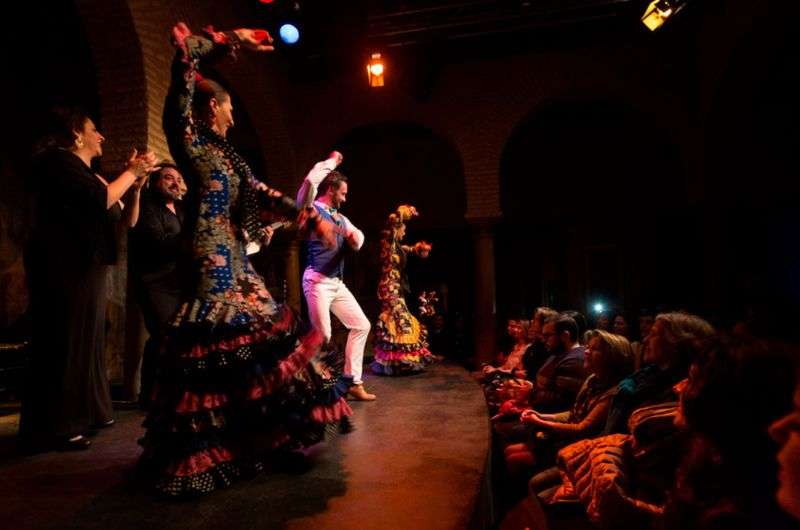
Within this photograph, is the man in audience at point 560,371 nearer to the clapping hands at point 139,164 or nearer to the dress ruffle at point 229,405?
the dress ruffle at point 229,405

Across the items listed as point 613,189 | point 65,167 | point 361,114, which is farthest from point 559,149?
point 65,167

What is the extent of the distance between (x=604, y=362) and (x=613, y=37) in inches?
259

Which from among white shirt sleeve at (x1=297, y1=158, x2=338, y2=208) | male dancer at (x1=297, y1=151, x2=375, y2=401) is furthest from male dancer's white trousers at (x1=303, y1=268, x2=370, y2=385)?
white shirt sleeve at (x1=297, y1=158, x2=338, y2=208)

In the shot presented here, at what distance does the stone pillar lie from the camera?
27.5 feet

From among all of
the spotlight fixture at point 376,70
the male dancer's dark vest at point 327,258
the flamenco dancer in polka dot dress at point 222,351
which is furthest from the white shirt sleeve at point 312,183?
the spotlight fixture at point 376,70

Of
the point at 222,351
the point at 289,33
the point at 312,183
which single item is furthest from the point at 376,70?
the point at 222,351

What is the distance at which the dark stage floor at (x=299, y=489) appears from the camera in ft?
5.64

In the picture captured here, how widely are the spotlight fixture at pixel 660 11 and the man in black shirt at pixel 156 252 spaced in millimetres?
5483

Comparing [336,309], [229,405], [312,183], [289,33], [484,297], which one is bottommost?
[229,405]

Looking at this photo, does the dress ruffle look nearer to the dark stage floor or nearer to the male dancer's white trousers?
the dark stage floor

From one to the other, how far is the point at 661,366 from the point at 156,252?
3.03m

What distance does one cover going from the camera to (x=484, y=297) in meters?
8.52

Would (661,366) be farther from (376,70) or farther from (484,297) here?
(484,297)

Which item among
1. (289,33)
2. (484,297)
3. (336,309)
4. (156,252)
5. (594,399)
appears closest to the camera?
(594,399)
